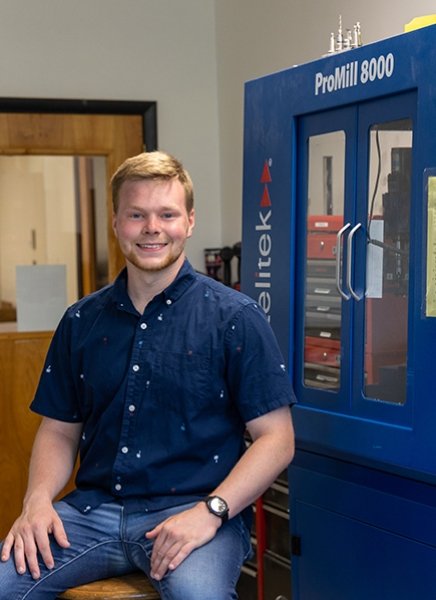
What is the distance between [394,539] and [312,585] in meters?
0.38

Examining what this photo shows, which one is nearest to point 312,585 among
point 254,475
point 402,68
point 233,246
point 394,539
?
point 394,539

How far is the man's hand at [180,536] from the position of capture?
2.00 metres

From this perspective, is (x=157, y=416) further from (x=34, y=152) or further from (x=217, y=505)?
(x=34, y=152)

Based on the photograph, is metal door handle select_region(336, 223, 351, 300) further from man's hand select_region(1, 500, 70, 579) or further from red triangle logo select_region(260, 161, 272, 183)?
man's hand select_region(1, 500, 70, 579)

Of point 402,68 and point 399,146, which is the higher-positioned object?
point 402,68

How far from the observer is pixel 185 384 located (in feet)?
7.09

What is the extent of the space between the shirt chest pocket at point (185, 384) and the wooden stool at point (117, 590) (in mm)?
353

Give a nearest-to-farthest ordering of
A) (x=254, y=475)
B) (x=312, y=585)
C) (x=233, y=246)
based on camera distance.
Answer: (x=254, y=475) < (x=312, y=585) < (x=233, y=246)

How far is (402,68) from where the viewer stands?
82.8 inches

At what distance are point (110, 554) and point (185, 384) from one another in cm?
38

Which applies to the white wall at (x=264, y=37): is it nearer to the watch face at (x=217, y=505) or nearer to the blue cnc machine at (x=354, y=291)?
the blue cnc machine at (x=354, y=291)

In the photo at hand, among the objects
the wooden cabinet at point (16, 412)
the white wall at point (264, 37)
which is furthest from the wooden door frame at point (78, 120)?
the wooden cabinet at point (16, 412)

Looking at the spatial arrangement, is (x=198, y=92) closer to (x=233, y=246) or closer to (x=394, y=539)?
(x=233, y=246)

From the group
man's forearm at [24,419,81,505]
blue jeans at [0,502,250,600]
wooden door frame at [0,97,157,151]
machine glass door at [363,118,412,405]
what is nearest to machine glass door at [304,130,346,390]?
machine glass door at [363,118,412,405]
